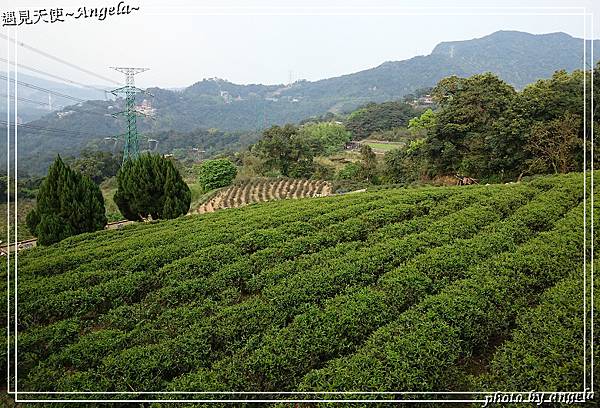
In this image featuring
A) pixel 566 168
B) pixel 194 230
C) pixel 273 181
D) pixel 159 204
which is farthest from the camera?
pixel 273 181

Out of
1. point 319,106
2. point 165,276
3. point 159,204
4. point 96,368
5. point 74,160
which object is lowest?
point 96,368

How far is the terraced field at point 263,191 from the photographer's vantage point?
23302mm

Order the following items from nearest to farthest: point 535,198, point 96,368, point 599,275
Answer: point 96,368
point 599,275
point 535,198

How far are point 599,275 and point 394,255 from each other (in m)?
2.42

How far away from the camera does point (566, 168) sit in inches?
550

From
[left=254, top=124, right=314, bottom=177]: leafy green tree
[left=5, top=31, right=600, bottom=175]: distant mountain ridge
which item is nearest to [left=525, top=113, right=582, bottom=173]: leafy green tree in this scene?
[left=254, top=124, right=314, bottom=177]: leafy green tree

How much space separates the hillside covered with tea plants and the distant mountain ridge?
30.0 meters

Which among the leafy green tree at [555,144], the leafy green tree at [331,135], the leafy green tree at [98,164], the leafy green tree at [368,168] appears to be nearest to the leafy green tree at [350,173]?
the leafy green tree at [368,168]

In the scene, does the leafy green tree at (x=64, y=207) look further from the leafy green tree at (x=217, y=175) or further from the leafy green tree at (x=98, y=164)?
the leafy green tree at (x=98, y=164)

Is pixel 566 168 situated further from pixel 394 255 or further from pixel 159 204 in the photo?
pixel 159 204

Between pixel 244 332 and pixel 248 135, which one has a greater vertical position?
pixel 248 135

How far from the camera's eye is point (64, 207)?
8930mm

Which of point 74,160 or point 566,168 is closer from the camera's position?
point 566,168

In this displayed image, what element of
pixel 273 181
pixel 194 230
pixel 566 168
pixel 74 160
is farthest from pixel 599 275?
pixel 74 160
